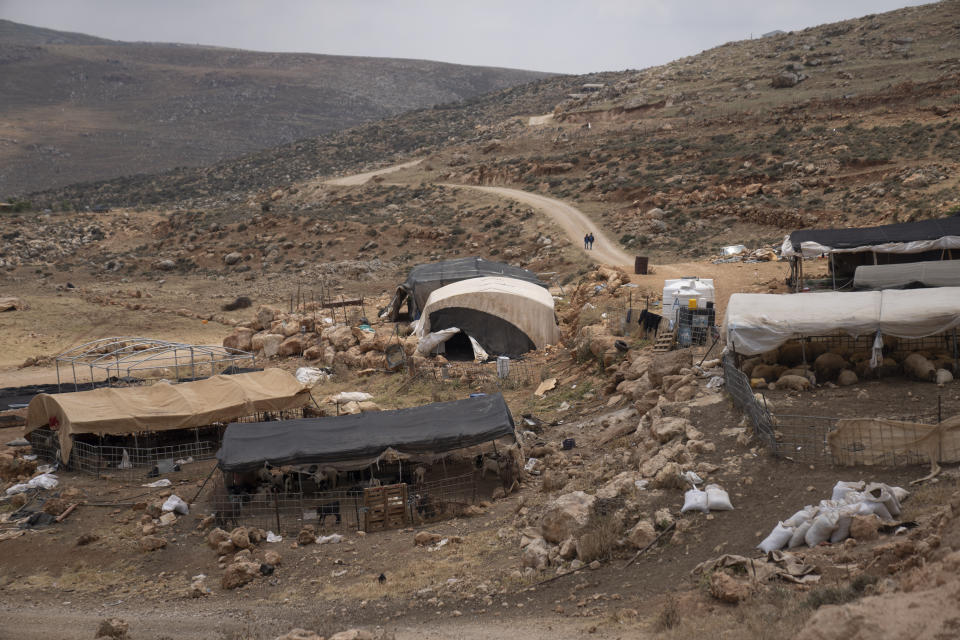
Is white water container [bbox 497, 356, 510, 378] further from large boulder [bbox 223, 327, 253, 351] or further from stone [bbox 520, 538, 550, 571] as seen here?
stone [bbox 520, 538, 550, 571]

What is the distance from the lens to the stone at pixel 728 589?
8578mm

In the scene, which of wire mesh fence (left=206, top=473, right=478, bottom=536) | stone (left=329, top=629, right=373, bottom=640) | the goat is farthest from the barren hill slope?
stone (left=329, top=629, right=373, bottom=640)

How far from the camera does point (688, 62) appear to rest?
84.3 m

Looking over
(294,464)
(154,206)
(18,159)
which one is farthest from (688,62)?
(18,159)

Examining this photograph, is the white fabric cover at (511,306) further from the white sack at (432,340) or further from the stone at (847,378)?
the stone at (847,378)

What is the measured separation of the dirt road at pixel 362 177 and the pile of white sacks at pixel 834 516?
62457 mm

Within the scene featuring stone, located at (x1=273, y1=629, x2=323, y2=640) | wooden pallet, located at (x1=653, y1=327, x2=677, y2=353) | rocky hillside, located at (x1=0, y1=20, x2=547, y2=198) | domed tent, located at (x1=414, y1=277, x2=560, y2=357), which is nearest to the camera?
stone, located at (x1=273, y1=629, x2=323, y2=640)

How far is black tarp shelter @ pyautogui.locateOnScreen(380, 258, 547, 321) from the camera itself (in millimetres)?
30828

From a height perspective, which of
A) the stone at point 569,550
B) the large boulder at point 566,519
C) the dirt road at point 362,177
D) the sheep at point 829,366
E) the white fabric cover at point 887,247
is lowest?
the stone at point 569,550

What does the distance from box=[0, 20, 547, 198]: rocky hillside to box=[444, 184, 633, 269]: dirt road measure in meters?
78.6

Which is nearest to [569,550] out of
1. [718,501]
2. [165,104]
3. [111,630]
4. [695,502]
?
[695,502]

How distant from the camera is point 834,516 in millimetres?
9875

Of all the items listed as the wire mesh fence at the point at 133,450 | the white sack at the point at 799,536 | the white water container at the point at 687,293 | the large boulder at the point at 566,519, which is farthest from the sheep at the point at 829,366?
the wire mesh fence at the point at 133,450

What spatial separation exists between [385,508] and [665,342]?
9.41m
